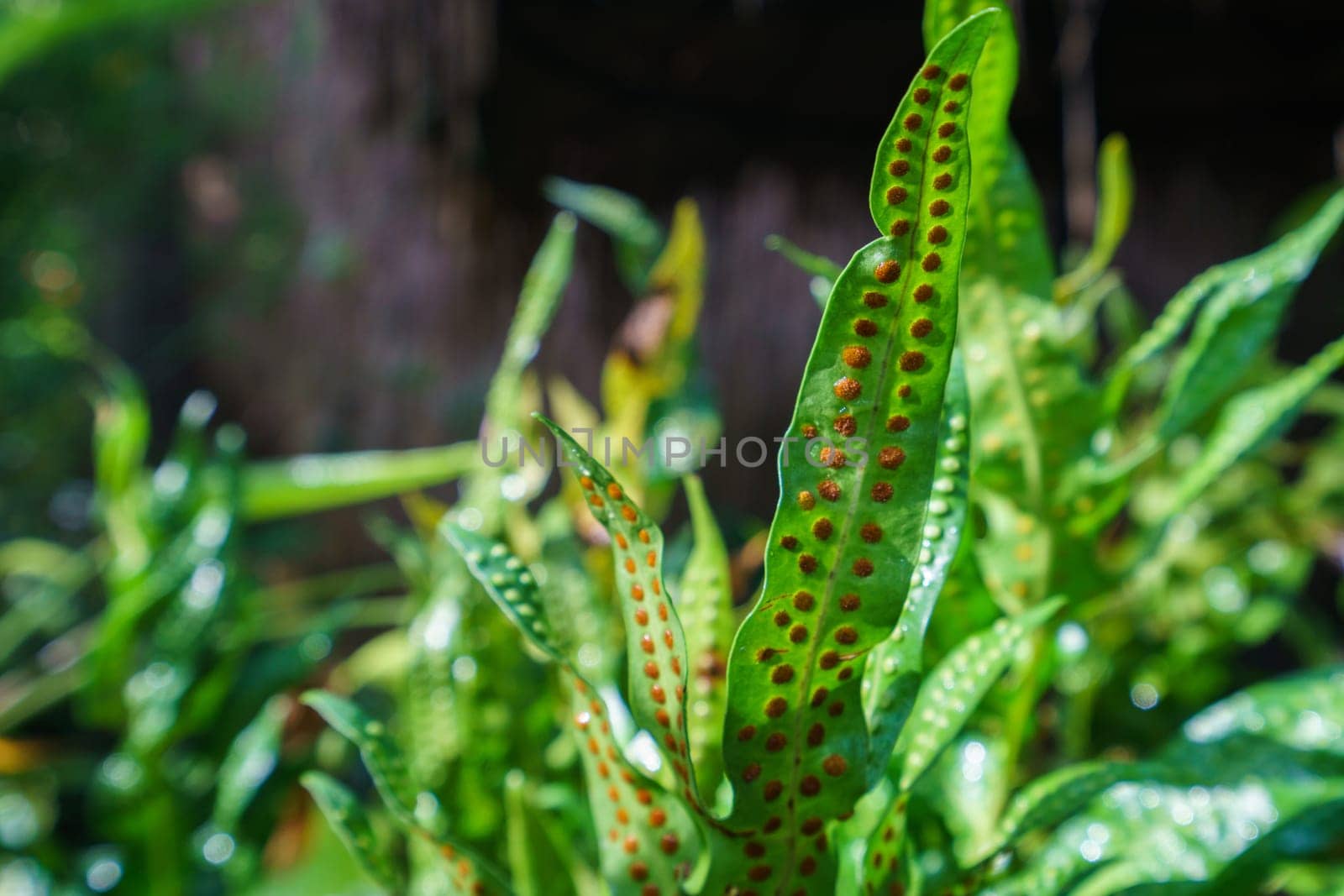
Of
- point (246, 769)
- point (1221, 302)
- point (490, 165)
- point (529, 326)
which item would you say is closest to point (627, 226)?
point (529, 326)

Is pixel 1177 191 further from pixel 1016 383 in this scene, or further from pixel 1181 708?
pixel 1016 383

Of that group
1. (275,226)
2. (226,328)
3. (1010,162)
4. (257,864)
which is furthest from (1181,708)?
(226,328)

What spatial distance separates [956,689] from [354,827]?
28cm

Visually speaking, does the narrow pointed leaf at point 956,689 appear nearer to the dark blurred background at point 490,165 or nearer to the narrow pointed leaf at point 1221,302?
the narrow pointed leaf at point 1221,302

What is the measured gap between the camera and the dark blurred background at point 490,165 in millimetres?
1251

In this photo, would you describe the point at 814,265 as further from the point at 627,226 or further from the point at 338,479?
the point at 338,479

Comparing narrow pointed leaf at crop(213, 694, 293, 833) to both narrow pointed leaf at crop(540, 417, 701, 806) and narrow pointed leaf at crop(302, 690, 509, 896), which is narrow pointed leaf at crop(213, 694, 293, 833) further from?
narrow pointed leaf at crop(540, 417, 701, 806)

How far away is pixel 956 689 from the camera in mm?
377

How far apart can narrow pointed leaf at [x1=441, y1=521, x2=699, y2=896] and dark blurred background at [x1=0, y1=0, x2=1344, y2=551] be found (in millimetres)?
975

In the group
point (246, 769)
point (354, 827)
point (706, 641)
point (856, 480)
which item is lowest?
point (246, 769)

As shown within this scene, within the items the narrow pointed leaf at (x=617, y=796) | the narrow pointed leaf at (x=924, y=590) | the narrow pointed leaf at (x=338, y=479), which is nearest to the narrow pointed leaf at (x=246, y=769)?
the narrow pointed leaf at (x=338, y=479)

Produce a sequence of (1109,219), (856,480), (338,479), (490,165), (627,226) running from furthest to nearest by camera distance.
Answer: (490,165), (338,479), (627,226), (1109,219), (856,480)

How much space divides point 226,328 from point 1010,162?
1965 millimetres

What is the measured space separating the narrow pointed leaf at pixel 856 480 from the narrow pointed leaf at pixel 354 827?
186mm
